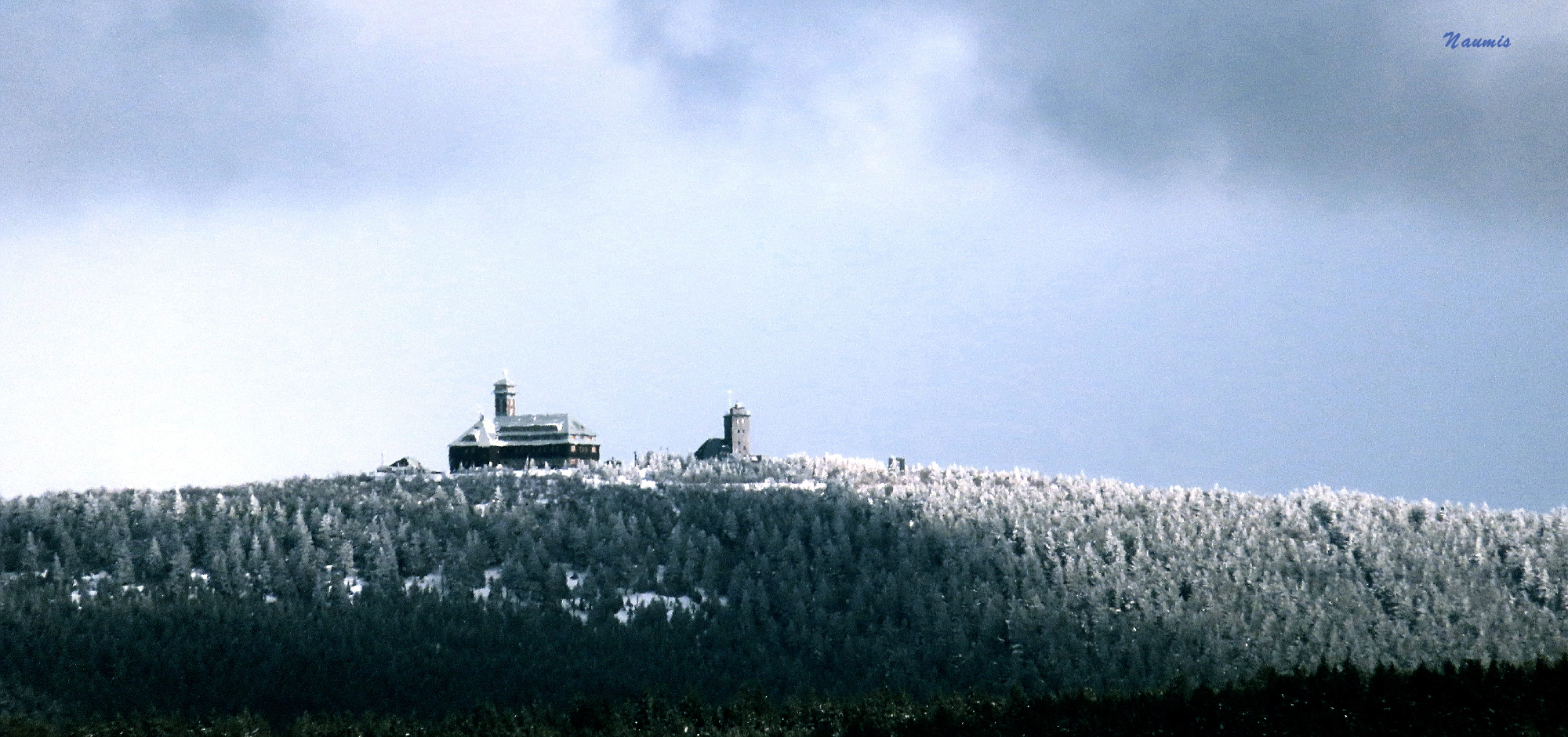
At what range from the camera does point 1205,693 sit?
87000 mm

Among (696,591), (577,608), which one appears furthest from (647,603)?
(577,608)

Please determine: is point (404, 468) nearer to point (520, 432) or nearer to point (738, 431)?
point (520, 432)

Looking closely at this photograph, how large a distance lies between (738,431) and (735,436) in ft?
2.09

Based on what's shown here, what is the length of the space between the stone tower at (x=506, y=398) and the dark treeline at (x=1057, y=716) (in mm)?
65027

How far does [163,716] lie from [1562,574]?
→ 136 meters

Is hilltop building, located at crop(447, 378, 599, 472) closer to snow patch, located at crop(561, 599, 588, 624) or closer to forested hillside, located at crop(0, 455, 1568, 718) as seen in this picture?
forested hillside, located at crop(0, 455, 1568, 718)

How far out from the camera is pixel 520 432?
536 feet

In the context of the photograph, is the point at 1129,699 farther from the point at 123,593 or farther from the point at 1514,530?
the point at 1514,530

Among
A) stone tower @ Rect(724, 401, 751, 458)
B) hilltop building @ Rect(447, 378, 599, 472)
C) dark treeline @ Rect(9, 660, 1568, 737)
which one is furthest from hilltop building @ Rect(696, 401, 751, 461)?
dark treeline @ Rect(9, 660, 1568, 737)

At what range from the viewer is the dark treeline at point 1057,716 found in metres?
80.6

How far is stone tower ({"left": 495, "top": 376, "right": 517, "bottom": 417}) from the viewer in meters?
165

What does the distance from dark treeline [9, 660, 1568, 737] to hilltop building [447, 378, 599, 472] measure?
200ft

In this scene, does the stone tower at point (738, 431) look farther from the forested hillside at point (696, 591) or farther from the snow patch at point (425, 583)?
the snow patch at point (425, 583)

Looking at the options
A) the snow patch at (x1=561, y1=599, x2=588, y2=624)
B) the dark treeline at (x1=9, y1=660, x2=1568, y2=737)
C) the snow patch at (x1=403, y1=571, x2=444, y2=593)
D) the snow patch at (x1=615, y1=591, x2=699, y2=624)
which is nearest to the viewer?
the dark treeline at (x1=9, y1=660, x2=1568, y2=737)
